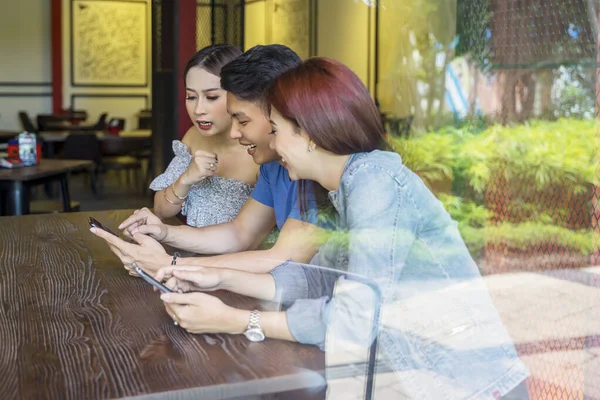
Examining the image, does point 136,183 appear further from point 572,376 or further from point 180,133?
point 572,376

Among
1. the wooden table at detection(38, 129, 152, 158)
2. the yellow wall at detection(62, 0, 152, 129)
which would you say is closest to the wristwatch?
the wooden table at detection(38, 129, 152, 158)

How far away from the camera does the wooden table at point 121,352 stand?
108 cm

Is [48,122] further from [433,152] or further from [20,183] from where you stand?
[433,152]

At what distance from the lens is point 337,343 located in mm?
1273

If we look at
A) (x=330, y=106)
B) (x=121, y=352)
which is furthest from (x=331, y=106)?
(x=121, y=352)

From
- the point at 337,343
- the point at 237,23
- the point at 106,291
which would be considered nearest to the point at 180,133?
the point at 237,23

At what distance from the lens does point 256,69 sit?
6.18 feet

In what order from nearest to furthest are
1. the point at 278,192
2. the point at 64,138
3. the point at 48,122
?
the point at 278,192
the point at 64,138
the point at 48,122

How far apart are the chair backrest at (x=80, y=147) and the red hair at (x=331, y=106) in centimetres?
611

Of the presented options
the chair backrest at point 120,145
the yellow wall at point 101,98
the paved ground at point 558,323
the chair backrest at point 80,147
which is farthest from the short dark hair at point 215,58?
the yellow wall at point 101,98

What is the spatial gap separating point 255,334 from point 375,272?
0.75 ft

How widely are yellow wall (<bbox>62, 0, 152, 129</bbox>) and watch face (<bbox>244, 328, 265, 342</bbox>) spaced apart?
10.4 meters

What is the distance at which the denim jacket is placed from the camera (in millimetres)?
1327

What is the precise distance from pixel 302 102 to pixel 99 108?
1049 centimetres
